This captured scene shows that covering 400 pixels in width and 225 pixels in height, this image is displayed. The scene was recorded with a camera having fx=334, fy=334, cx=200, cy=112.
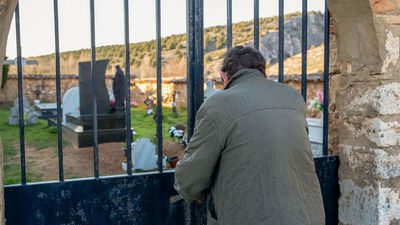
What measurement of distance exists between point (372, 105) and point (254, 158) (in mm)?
1386

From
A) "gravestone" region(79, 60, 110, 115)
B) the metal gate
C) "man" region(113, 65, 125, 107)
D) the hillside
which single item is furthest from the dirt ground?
the hillside

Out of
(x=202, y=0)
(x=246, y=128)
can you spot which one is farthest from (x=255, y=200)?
(x=202, y=0)

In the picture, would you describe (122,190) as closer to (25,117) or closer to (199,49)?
(199,49)

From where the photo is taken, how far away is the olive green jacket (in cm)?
139

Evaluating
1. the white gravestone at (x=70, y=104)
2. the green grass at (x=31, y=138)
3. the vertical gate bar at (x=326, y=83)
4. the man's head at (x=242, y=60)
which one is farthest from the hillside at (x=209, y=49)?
the man's head at (x=242, y=60)

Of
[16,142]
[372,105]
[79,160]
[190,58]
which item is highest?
[190,58]

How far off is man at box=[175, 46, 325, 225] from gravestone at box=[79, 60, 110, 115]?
7519 mm

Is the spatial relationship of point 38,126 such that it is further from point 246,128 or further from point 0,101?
point 246,128

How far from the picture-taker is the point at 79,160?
6758mm

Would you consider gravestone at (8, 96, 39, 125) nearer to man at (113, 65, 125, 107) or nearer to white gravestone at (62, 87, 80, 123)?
white gravestone at (62, 87, 80, 123)

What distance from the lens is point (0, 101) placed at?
17.8 metres

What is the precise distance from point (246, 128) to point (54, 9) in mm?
1323

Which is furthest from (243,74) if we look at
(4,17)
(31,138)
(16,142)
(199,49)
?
(31,138)

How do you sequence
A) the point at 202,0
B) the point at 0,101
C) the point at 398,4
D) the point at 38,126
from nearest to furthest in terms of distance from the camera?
the point at 202,0 → the point at 398,4 → the point at 38,126 → the point at 0,101
